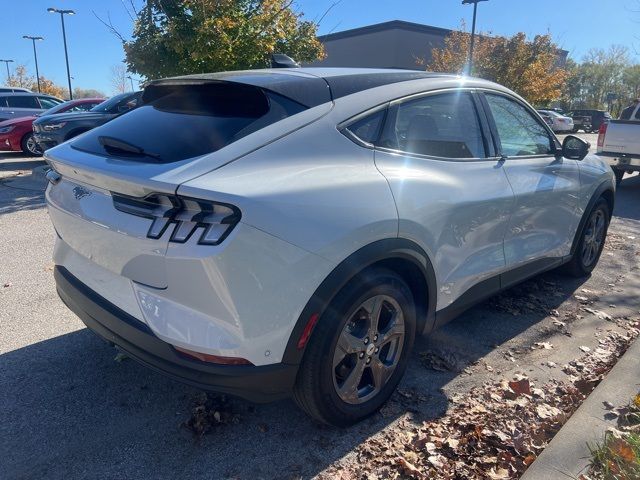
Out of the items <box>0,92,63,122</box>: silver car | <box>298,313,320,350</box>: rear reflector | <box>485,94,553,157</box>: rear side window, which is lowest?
<box>298,313,320,350</box>: rear reflector

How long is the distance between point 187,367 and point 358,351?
2.84 feet

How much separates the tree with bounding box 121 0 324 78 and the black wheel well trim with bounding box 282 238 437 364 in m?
7.28

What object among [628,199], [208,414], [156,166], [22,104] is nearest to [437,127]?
[156,166]

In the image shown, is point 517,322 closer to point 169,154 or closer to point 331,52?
point 169,154

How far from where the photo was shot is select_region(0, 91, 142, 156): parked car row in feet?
36.5

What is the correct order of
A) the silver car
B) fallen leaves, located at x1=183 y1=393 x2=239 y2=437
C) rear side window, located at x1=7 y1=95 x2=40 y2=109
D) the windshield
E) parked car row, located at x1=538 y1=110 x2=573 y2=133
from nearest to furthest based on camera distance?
fallen leaves, located at x1=183 y1=393 x2=239 y2=437 < the windshield < the silver car < rear side window, located at x1=7 y1=95 x2=40 y2=109 < parked car row, located at x1=538 y1=110 x2=573 y2=133

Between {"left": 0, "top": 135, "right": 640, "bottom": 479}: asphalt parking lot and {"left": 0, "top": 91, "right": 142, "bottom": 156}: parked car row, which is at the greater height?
{"left": 0, "top": 91, "right": 142, "bottom": 156}: parked car row

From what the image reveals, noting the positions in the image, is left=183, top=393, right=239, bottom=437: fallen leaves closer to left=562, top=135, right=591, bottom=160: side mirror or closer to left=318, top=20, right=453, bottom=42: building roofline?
left=562, top=135, right=591, bottom=160: side mirror

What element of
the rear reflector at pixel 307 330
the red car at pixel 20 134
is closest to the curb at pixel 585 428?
the rear reflector at pixel 307 330

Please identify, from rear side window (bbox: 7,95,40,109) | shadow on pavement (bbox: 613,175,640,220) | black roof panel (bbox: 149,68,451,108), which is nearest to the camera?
black roof panel (bbox: 149,68,451,108)

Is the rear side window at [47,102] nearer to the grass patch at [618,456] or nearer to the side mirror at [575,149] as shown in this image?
the side mirror at [575,149]

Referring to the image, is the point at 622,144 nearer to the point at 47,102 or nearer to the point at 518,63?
the point at 518,63

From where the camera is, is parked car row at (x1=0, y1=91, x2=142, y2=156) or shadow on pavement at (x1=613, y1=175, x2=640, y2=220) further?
parked car row at (x1=0, y1=91, x2=142, y2=156)

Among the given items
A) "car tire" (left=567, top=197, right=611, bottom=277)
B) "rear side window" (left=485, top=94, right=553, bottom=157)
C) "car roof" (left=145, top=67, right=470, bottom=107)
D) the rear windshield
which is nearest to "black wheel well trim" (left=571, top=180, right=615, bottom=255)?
"car tire" (left=567, top=197, right=611, bottom=277)
